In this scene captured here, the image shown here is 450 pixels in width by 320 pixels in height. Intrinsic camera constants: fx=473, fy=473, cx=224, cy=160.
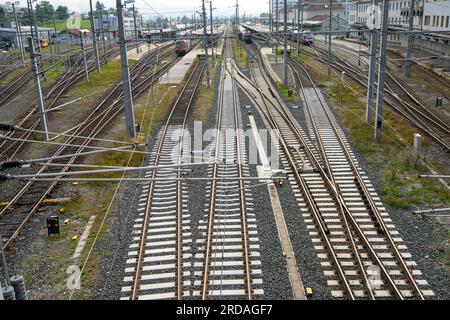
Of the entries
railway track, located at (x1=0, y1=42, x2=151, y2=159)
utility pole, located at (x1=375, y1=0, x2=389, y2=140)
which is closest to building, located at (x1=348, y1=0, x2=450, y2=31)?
utility pole, located at (x1=375, y1=0, x2=389, y2=140)

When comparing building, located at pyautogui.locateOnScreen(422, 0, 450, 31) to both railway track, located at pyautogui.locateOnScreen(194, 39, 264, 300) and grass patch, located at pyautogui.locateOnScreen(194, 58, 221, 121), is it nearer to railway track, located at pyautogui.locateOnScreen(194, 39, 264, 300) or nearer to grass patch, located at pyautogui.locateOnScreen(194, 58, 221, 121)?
grass patch, located at pyautogui.locateOnScreen(194, 58, 221, 121)

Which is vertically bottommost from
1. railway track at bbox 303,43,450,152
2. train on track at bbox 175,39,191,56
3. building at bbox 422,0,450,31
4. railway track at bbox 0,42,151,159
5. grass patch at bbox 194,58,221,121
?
railway track at bbox 303,43,450,152

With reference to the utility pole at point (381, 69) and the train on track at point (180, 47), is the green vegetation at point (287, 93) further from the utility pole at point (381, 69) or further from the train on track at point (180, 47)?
the train on track at point (180, 47)

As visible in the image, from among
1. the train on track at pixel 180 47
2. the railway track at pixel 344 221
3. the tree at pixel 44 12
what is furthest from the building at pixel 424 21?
the tree at pixel 44 12

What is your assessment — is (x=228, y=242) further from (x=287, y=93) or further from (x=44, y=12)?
(x=44, y=12)

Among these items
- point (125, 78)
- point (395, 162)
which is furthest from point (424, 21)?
point (125, 78)

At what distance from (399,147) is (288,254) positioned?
944cm

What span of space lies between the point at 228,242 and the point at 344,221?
120 inches

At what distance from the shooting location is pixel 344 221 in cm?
1198

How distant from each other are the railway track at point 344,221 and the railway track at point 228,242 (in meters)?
1.50

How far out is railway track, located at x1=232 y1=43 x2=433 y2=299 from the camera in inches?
373

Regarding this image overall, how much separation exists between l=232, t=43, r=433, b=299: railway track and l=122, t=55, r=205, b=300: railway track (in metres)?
3.11

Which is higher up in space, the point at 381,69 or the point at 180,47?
the point at 381,69

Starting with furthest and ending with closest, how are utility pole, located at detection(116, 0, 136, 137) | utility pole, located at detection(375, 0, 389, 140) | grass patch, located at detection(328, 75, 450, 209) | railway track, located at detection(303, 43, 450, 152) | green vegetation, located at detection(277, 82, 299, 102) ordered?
green vegetation, located at detection(277, 82, 299, 102)
railway track, located at detection(303, 43, 450, 152)
utility pole, located at detection(116, 0, 136, 137)
utility pole, located at detection(375, 0, 389, 140)
grass patch, located at detection(328, 75, 450, 209)
